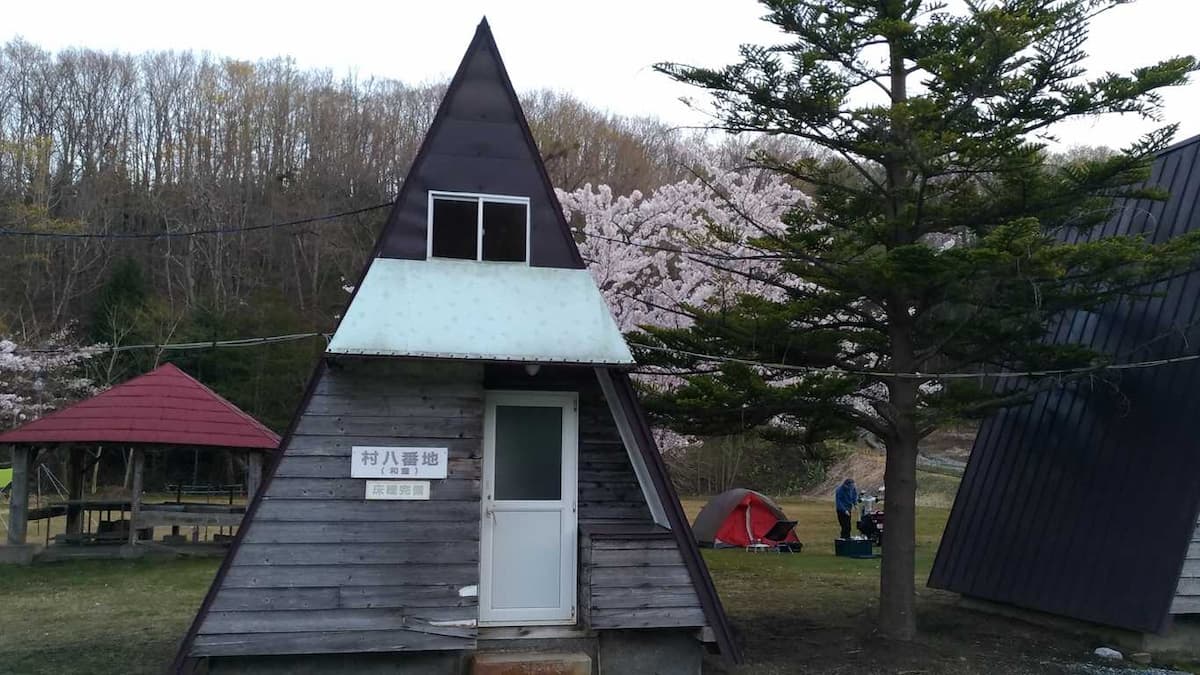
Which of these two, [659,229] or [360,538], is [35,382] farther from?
[360,538]

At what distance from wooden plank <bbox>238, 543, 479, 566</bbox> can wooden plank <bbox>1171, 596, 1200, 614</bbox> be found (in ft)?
22.2

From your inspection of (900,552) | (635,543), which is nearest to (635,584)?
(635,543)

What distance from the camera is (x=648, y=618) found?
7.94m

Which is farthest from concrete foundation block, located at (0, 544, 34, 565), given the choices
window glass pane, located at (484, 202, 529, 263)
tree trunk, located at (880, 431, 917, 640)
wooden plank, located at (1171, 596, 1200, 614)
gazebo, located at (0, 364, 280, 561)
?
wooden plank, located at (1171, 596, 1200, 614)

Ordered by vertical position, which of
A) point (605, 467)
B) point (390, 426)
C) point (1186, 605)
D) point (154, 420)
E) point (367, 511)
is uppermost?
point (390, 426)

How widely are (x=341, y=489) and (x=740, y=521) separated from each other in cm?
1341

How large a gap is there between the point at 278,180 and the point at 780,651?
41795 mm

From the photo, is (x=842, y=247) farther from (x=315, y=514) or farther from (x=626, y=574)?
(x=315, y=514)

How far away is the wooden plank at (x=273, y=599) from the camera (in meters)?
7.32

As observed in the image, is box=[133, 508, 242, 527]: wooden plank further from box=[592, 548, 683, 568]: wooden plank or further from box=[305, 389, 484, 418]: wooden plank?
box=[592, 548, 683, 568]: wooden plank

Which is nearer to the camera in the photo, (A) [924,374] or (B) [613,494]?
(B) [613,494]

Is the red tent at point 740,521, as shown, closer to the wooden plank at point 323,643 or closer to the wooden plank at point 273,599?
the wooden plank at point 323,643

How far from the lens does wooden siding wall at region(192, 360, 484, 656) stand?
738cm

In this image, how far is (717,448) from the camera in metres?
34.8
